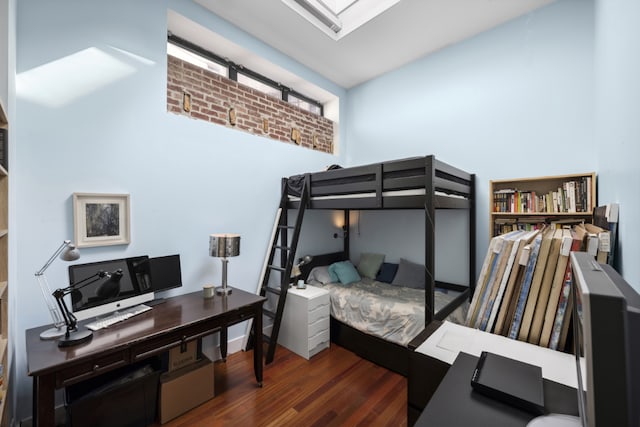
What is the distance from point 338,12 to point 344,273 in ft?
9.44

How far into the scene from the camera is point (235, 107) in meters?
2.93

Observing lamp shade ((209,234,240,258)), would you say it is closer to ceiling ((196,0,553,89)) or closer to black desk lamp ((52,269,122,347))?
black desk lamp ((52,269,122,347))

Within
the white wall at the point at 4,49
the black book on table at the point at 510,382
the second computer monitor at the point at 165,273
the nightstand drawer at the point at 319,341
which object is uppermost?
the white wall at the point at 4,49

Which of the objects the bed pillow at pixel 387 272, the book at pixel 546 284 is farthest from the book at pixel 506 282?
the bed pillow at pixel 387 272

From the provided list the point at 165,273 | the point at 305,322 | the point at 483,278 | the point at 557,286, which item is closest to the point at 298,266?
the point at 305,322

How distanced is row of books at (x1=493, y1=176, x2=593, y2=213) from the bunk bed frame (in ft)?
1.02

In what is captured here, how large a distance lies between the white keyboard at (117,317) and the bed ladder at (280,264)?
3.77 ft

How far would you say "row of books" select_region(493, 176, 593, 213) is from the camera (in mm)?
2150

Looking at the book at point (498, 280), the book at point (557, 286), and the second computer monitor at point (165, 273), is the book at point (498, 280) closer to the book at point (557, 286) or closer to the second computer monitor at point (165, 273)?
the book at point (557, 286)

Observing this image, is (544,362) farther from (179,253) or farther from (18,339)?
(18,339)

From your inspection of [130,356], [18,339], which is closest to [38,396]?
[130,356]

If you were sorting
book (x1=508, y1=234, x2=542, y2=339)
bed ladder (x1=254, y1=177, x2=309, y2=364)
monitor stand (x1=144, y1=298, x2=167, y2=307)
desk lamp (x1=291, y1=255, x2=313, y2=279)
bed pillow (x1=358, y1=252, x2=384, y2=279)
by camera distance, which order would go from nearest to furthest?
book (x1=508, y1=234, x2=542, y2=339), monitor stand (x1=144, y1=298, x2=167, y2=307), bed ladder (x1=254, y1=177, x2=309, y2=364), desk lamp (x1=291, y1=255, x2=313, y2=279), bed pillow (x1=358, y1=252, x2=384, y2=279)

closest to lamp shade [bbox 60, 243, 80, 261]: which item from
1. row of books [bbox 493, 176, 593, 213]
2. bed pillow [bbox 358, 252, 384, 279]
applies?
bed pillow [bbox 358, 252, 384, 279]

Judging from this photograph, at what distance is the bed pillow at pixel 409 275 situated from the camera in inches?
122
